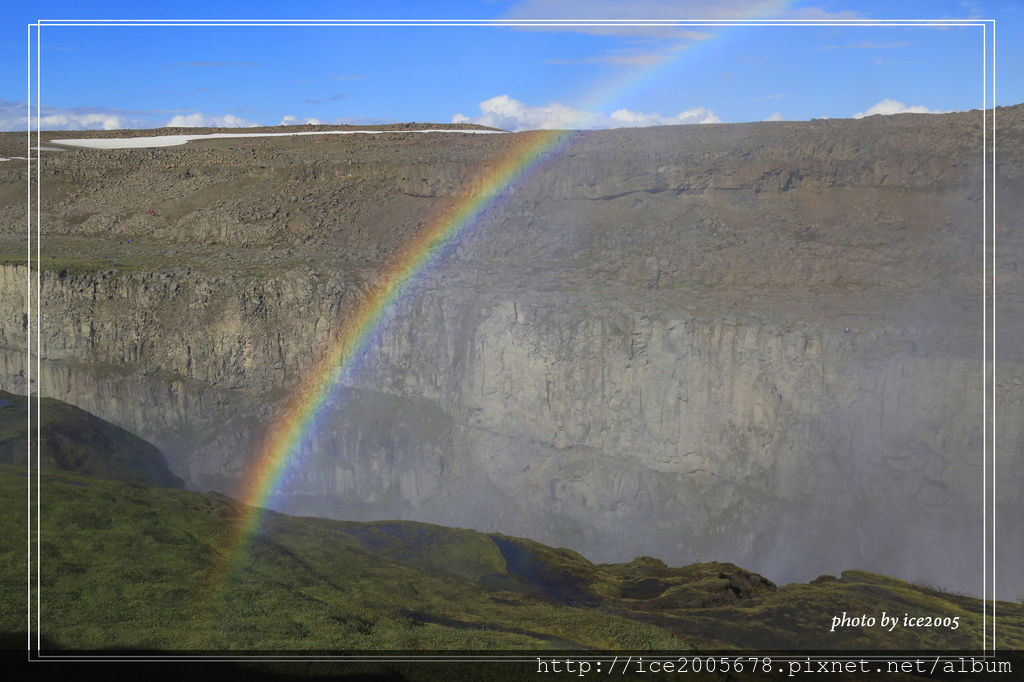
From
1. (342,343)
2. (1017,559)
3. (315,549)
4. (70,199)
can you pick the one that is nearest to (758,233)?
(1017,559)

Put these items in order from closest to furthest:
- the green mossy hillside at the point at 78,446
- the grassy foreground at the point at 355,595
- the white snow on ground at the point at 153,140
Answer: the grassy foreground at the point at 355,595
the green mossy hillside at the point at 78,446
the white snow on ground at the point at 153,140

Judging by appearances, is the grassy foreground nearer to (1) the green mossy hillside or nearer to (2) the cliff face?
(1) the green mossy hillside

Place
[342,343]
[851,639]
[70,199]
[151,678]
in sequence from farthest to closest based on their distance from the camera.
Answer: [70,199] < [342,343] < [851,639] < [151,678]

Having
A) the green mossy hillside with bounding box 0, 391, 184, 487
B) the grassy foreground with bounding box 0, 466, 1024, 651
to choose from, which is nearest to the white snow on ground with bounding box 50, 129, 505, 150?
the green mossy hillside with bounding box 0, 391, 184, 487

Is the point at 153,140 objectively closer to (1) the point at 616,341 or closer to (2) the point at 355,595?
(1) the point at 616,341

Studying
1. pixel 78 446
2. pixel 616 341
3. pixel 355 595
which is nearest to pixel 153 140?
pixel 78 446

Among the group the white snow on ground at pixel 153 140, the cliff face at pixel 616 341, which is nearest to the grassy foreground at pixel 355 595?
the cliff face at pixel 616 341

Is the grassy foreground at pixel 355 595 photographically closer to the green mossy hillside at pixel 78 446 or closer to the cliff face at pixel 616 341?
the green mossy hillside at pixel 78 446

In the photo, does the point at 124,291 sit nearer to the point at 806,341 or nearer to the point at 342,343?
the point at 342,343
